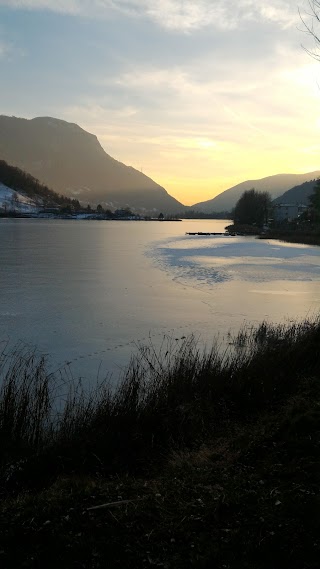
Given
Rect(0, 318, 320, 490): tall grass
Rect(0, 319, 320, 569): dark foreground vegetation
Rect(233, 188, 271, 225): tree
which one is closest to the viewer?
Rect(0, 319, 320, 569): dark foreground vegetation

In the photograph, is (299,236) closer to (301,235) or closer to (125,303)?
(301,235)

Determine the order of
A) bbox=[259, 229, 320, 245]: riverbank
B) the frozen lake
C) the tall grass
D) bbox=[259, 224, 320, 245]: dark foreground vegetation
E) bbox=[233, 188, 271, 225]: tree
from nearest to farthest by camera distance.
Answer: the tall grass → the frozen lake → bbox=[259, 229, 320, 245]: riverbank → bbox=[259, 224, 320, 245]: dark foreground vegetation → bbox=[233, 188, 271, 225]: tree

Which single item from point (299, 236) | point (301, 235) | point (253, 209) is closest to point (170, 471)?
point (299, 236)

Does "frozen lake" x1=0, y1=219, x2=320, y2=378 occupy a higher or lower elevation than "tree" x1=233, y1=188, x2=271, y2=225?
lower

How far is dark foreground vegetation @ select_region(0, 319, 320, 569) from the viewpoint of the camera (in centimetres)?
374

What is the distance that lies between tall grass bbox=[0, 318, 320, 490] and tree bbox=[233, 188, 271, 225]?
12415 cm

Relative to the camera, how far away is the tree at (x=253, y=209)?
130125 millimetres

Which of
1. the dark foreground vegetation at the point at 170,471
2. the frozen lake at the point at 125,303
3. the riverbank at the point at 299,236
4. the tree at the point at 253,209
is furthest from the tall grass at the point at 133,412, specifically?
the tree at the point at 253,209

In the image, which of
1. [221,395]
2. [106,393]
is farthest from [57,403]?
[221,395]

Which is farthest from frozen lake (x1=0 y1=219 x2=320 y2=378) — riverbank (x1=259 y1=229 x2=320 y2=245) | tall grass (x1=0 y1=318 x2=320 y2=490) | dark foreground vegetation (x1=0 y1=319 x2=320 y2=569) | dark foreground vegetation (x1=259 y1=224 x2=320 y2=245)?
dark foreground vegetation (x1=259 y1=224 x2=320 y2=245)

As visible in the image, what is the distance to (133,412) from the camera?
7262 mm

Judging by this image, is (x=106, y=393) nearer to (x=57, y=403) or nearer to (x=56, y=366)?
(x=57, y=403)

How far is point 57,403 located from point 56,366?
7.30ft

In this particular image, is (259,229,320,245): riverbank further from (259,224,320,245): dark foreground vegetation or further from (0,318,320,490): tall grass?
(0,318,320,490): tall grass
